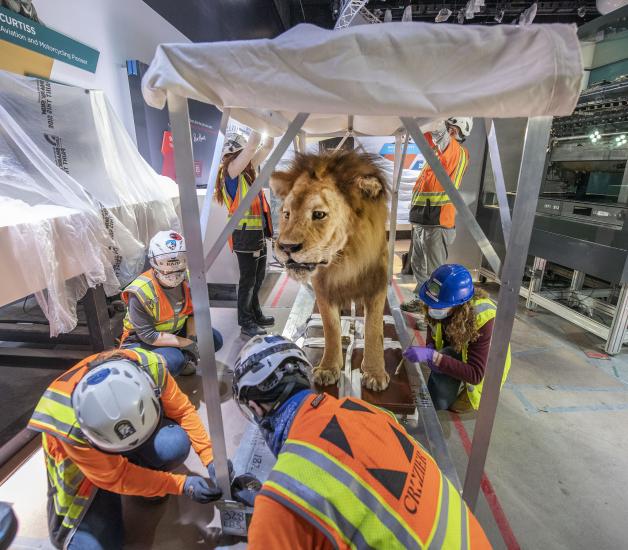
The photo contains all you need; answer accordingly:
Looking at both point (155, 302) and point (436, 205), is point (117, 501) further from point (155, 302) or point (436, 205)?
point (436, 205)

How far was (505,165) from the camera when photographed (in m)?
5.20

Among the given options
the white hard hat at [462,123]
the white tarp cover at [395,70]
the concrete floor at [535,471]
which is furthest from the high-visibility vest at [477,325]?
the white hard hat at [462,123]

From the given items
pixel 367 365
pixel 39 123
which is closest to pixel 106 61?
pixel 39 123

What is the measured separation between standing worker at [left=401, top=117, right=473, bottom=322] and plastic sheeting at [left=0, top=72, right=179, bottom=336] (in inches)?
112

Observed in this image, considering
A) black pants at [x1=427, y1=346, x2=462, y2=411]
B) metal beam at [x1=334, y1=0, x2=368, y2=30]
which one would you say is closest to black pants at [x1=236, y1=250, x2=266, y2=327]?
black pants at [x1=427, y1=346, x2=462, y2=411]

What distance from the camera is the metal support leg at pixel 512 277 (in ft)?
3.53

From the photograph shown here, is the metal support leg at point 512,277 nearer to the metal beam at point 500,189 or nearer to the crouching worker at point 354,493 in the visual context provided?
the metal beam at point 500,189

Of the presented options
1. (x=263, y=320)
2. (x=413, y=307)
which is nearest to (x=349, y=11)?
(x=413, y=307)

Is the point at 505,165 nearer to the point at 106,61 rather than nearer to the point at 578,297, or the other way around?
the point at 578,297

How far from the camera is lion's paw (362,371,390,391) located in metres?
2.01

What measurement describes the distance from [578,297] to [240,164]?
431 cm

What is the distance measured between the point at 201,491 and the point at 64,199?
2.08 m


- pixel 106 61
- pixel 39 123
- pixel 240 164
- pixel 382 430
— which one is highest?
pixel 106 61

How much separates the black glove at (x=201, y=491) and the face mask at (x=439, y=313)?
61.5 inches
